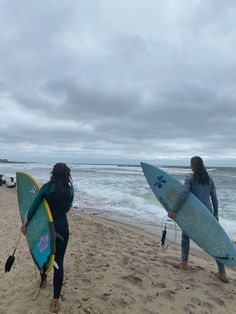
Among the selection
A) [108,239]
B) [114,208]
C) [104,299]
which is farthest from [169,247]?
[114,208]

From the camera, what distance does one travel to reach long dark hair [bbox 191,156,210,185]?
426 cm

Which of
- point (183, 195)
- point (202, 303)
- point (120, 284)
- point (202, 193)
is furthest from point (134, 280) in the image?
point (202, 193)

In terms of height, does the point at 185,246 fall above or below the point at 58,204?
below

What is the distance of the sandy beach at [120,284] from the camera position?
3.38 m

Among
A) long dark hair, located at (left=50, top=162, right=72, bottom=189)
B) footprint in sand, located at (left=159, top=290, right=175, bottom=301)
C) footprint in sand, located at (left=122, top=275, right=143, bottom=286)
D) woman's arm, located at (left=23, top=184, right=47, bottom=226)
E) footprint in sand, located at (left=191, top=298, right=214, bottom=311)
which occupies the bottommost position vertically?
footprint in sand, located at (left=191, top=298, right=214, bottom=311)

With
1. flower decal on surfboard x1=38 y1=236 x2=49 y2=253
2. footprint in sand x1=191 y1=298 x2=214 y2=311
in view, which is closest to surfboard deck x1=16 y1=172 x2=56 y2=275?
flower decal on surfboard x1=38 y1=236 x2=49 y2=253

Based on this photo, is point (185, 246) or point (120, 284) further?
point (185, 246)

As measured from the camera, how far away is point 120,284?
3.89 meters

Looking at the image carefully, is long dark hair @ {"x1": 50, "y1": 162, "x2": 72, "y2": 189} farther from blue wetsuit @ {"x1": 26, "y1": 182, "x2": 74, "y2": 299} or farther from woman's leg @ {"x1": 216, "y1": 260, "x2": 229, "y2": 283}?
woman's leg @ {"x1": 216, "y1": 260, "x2": 229, "y2": 283}

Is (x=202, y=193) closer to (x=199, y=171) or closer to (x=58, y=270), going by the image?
(x=199, y=171)

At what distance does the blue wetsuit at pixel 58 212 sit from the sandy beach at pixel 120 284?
36 cm

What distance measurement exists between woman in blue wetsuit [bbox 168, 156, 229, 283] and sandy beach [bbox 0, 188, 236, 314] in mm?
184

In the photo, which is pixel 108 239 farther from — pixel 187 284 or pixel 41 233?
pixel 41 233

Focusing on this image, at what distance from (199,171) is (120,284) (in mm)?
1727
